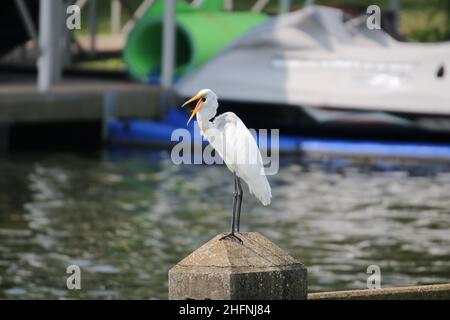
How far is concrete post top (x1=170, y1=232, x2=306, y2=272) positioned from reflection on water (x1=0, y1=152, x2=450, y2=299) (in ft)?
20.7

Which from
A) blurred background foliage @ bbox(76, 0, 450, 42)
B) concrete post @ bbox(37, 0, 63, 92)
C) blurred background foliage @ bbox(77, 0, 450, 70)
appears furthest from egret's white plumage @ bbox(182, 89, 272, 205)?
blurred background foliage @ bbox(76, 0, 450, 42)

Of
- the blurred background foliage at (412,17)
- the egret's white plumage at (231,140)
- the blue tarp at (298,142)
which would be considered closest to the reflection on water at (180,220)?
the blue tarp at (298,142)

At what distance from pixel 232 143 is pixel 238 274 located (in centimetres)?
88

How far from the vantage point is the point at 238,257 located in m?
10.4

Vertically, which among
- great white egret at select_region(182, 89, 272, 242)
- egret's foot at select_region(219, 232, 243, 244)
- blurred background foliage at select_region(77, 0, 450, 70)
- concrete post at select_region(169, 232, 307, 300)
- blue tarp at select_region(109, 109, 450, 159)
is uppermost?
blurred background foliage at select_region(77, 0, 450, 70)

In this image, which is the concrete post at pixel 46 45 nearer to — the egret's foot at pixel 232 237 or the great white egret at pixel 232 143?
the great white egret at pixel 232 143

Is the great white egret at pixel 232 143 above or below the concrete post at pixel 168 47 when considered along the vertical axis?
below

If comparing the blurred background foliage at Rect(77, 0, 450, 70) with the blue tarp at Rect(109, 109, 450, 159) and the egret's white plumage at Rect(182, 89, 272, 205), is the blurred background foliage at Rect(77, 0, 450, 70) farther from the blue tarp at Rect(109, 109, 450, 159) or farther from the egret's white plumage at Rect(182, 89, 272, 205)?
the egret's white plumage at Rect(182, 89, 272, 205)

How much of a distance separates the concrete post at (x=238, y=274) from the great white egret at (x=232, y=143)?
0.16 meters

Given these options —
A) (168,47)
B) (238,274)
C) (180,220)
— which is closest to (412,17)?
(168,47)

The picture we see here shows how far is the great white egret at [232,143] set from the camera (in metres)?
10.6

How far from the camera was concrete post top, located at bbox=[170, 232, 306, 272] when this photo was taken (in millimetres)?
10305

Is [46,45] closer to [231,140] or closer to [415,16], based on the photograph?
[231,140]
